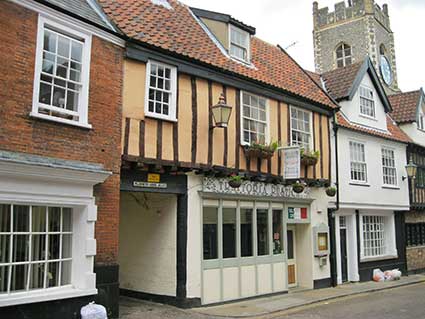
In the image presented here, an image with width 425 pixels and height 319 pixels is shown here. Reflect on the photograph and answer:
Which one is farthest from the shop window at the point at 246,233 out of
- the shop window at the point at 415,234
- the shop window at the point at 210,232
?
the shop window at the point at 415,234

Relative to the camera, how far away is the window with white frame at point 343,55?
134ft

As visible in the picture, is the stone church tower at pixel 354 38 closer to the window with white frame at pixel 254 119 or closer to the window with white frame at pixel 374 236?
the window with white frame at pixel 374 236

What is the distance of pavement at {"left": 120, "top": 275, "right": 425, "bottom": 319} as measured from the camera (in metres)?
10.4

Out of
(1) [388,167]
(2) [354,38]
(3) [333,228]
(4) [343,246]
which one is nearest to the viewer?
(3) [333,228]

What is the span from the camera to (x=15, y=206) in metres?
8.18

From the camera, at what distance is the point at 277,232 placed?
46.4 ft

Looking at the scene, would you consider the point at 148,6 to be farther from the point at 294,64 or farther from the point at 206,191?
the point at 294,64

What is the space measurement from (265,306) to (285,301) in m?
→ 1.00

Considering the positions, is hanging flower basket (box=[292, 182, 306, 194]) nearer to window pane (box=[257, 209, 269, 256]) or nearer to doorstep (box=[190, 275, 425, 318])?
window pane (box=[257, 209, 269, 256])

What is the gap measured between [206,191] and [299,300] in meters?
4.15

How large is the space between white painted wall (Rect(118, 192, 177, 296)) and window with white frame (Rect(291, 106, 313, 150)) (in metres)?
5.24

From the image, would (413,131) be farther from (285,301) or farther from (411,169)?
(285,301)

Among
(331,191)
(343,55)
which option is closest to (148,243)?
(331,191)

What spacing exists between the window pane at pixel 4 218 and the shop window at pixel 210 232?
5183 mm
